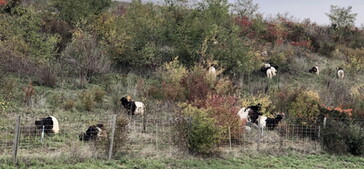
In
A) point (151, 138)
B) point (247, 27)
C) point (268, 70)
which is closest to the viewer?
point (151, 138)

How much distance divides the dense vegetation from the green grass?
0.60 m

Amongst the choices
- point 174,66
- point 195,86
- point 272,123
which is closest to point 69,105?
point 195,86

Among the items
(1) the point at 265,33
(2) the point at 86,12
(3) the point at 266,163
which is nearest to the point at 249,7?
(1) the point at 265,33

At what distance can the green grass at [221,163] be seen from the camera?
8688 mm

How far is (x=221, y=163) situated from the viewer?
34.2 feet

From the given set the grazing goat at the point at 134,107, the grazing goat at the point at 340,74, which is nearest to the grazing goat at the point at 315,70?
the grazing goat at the point at 340,74

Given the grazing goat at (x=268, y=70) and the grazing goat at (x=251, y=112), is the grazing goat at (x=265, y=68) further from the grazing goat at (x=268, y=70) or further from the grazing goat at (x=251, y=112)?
the grazing goat at (x=251, y=112)

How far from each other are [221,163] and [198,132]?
104cm

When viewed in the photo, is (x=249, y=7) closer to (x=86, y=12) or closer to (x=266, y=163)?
(x=86, y=12)

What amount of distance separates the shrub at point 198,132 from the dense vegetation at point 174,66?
0.10 feet

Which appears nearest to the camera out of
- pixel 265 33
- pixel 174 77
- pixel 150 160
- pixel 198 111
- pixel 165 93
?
pixel 150 160

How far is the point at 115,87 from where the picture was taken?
17.9 m

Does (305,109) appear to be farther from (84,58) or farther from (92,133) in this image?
(84,58)

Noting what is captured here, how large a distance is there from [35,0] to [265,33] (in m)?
20.1
